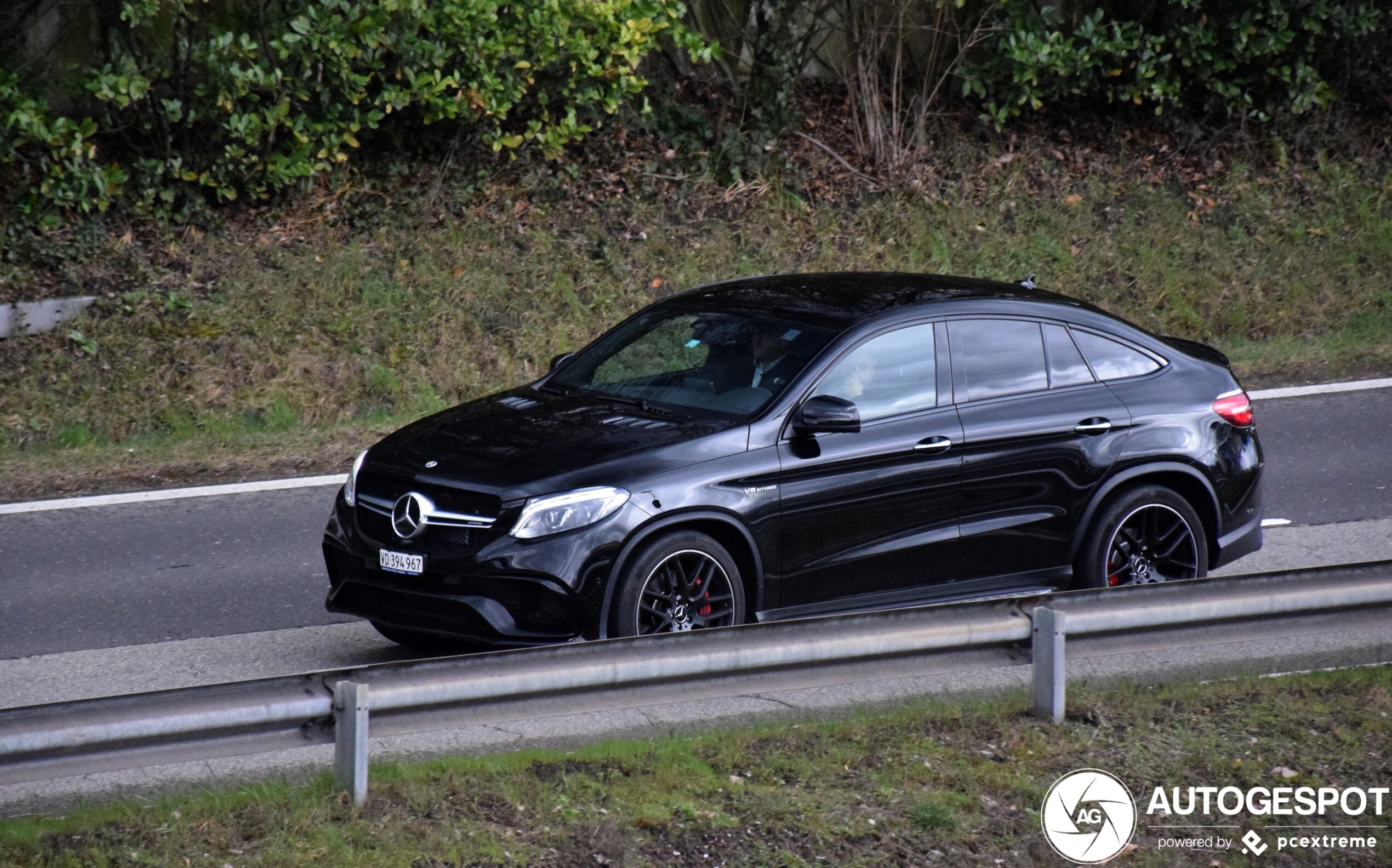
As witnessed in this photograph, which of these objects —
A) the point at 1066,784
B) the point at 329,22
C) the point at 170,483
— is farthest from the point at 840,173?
the point at 1066,784

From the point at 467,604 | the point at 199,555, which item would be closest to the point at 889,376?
the point at 467,604

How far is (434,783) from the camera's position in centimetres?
527

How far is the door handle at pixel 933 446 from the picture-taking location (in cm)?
704

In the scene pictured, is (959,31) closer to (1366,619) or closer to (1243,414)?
(1243,414)

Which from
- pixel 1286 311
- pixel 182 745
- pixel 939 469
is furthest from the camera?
pixel 1286 311

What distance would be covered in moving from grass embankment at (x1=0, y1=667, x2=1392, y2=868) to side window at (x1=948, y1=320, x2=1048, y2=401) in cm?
172

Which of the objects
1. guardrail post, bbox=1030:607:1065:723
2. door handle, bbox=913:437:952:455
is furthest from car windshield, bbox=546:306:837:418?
guardrail post, bbox=1030:607:1065:723

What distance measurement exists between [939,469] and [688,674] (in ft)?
7.16

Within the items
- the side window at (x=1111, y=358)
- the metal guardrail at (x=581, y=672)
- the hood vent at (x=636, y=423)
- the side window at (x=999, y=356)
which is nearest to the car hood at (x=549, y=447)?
the hood vent at (x=636, y=423)

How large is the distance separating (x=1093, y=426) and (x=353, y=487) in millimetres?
3465

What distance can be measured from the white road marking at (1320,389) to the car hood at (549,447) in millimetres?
7499

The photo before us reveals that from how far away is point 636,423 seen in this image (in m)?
6.82

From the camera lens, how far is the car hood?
6309 millimetres

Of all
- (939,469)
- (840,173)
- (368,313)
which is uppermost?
(840,173)
